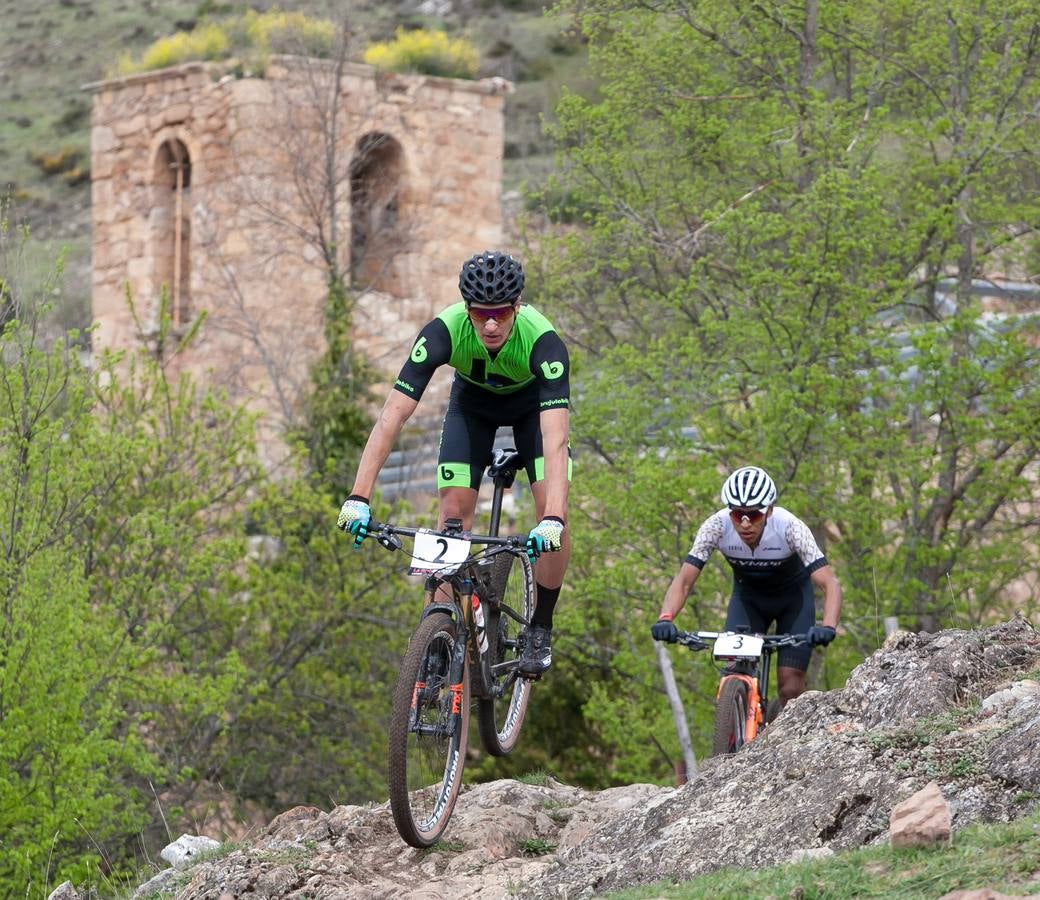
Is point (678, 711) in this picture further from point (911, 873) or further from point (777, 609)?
point (911, 873)

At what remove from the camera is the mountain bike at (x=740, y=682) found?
29.7 feet

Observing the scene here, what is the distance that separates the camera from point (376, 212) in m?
29.3

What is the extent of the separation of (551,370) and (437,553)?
3.19ft

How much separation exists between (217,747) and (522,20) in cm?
4464

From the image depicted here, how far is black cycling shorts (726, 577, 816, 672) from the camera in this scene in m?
9.88

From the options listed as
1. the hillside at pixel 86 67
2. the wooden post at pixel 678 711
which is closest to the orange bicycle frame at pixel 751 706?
the wooden post at pixel 678 711

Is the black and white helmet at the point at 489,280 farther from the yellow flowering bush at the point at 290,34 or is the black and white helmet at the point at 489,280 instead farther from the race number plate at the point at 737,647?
the yellow flowering bush at the point at 290,34

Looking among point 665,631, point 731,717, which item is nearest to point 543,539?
point 665,631

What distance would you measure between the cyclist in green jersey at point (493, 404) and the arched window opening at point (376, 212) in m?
20.3

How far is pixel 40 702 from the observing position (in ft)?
46.6

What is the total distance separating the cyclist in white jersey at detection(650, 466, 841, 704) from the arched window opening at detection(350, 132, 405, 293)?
19285 mm

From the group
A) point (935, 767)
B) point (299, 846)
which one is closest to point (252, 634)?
point (299, 846)

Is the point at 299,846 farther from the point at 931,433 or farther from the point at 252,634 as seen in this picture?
the point at 252,634

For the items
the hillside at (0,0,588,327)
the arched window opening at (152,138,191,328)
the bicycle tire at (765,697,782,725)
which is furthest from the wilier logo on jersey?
the hillside at (0,0,588,327)
